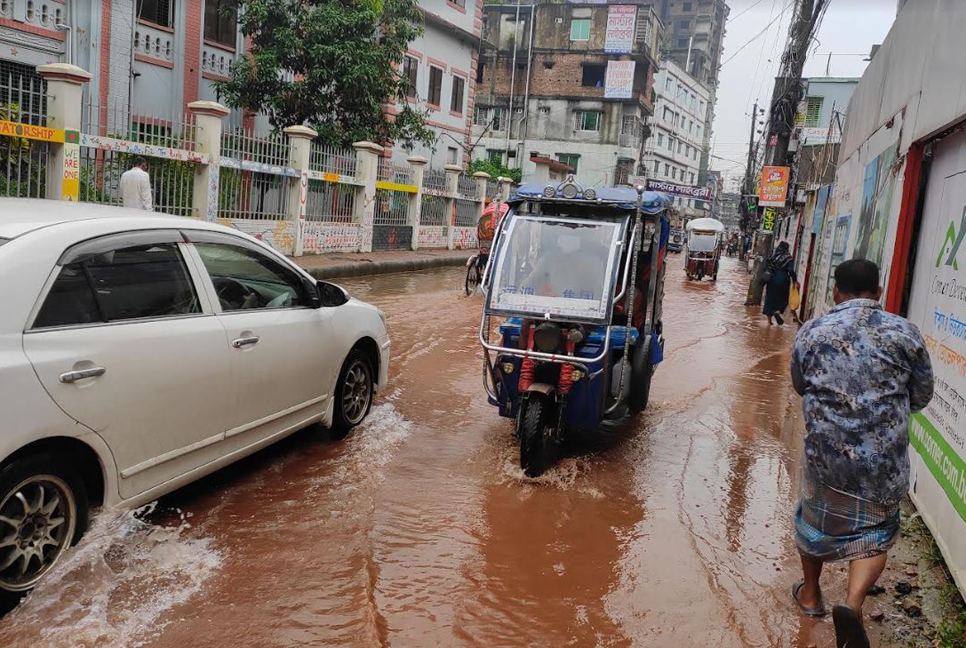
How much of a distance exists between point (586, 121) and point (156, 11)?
36.3 metres

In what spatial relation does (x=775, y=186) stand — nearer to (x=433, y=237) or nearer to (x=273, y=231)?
(x=433, y=237)

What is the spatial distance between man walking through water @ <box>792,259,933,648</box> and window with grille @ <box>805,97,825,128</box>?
120 ft

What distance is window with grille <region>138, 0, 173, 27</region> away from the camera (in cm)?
1859

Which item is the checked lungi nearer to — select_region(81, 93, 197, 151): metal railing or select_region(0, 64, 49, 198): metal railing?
select_region(0, 64, 49, 198): metal railing

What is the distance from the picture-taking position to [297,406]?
5113 millimetres

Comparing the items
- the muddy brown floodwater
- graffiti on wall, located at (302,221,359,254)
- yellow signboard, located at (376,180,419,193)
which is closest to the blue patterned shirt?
the muddy brown floodwater

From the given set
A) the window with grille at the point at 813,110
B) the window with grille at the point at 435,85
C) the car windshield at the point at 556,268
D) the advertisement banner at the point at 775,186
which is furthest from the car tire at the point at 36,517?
the window with grille at the point at 813,110

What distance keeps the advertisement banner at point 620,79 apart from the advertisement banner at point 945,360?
46.1 meters

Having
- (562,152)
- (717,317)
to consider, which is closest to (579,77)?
(562,152)

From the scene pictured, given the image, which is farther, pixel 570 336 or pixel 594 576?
pixel 570 336

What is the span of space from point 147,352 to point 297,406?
57.4 inches

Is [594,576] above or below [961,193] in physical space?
below

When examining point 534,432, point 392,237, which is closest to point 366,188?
point 392,237

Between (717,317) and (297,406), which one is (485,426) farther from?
(717,317)
